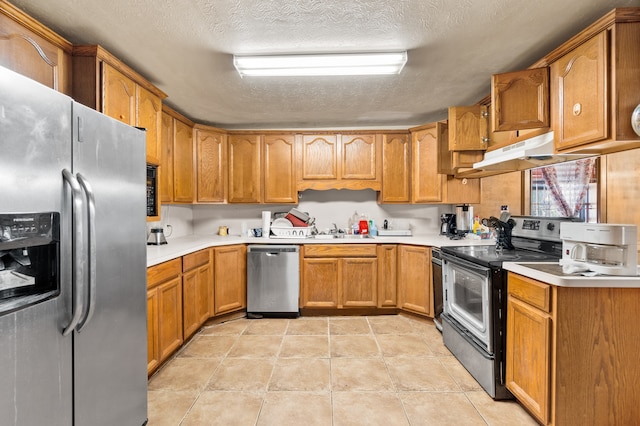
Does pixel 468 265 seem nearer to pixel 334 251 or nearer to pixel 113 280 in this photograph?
pixel 334 251

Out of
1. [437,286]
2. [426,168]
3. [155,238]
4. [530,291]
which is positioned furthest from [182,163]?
[530,291]

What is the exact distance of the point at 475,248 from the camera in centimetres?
260

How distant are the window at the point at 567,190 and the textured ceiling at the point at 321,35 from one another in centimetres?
90

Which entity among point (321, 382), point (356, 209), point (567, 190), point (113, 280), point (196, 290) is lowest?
point (321, 382)

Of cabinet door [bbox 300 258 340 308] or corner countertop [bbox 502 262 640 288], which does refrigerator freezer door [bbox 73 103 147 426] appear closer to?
cabinet door [bbox 300 258 340 308]

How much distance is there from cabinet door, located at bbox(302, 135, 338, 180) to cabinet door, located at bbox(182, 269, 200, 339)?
1.76 m

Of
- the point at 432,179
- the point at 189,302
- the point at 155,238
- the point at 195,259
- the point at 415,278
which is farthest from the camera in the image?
the point at 432,179

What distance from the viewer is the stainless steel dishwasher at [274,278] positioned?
3.43 m

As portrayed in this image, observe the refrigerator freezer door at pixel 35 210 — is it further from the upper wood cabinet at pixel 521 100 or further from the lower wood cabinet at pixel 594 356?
the upper wood cabinet at pixel 521 100

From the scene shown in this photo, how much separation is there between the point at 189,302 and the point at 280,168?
1867 mm

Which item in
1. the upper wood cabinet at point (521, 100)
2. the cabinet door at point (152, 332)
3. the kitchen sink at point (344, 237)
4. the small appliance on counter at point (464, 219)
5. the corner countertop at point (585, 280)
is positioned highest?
the upper wood cabinet at point (521, 100)

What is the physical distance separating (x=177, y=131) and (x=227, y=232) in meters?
1.42

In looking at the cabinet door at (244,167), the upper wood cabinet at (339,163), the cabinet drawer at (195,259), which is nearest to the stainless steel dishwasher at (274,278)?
the cabinet drawer at (195,259)

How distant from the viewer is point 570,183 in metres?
2.46
